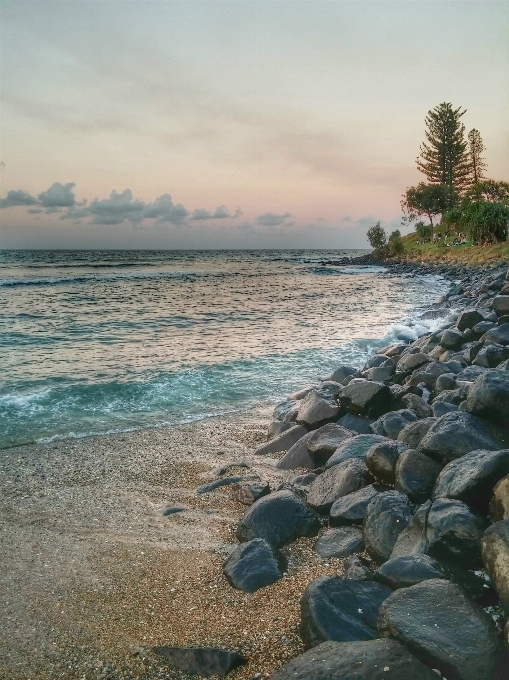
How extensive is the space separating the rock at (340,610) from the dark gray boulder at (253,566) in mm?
777

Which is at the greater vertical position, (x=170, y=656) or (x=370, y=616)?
(x=370, y=616)

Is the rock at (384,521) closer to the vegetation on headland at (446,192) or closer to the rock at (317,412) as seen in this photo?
the rock at (317,412)

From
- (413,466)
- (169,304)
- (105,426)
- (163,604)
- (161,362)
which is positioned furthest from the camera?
(169,304)

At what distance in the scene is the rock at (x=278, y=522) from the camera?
5.16 m

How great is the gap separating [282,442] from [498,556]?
16.1 ft

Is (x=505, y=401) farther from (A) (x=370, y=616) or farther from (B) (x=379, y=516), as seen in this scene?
(A) (x=370, y=616)

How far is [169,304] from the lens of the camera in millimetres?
31484

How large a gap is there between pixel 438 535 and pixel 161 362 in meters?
11.8

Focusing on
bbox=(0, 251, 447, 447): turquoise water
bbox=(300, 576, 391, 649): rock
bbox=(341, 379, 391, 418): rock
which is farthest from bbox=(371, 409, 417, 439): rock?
bbox=(0, 251, 447, 447): turquoise water

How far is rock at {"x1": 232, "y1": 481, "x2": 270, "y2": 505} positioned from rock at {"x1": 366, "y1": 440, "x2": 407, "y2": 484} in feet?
4.59

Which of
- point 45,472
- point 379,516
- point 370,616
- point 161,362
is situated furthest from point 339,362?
point 370,616

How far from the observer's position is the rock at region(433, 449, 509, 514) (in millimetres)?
4117

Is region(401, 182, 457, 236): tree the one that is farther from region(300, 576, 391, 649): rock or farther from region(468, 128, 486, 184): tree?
region(300, 576, 391, 649): rock

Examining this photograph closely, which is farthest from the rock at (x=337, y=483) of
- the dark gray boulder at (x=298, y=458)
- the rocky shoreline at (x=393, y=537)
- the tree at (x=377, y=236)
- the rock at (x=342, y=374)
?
the tree at (x=377, y=236)
